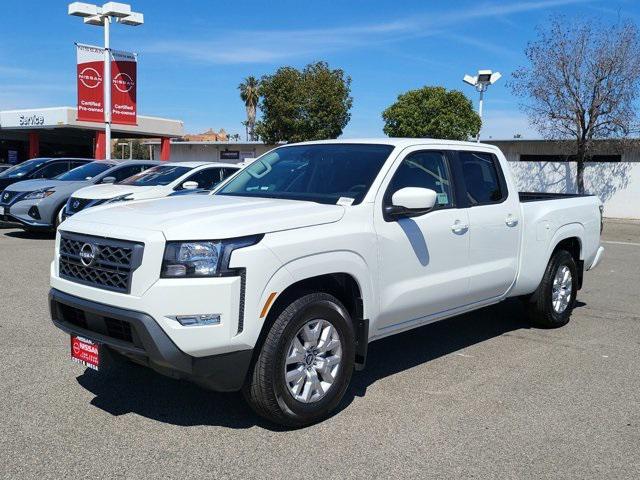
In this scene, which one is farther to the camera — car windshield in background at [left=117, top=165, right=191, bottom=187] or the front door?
car windshield in background at [left=117, top=165, right=191, bottom=187]

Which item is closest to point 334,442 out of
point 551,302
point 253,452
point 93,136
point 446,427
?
point 253,452

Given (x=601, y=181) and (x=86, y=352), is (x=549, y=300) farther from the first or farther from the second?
(x=601, y=181)

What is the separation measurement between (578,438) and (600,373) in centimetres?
153

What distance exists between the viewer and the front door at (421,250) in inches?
186

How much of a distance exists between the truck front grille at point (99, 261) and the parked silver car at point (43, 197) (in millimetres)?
9397

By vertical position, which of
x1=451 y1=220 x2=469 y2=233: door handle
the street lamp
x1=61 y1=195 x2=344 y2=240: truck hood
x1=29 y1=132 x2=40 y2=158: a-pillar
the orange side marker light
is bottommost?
the orange side marker light

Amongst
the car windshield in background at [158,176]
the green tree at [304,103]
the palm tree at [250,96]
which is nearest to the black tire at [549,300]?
the car windshield in background at [158,176]

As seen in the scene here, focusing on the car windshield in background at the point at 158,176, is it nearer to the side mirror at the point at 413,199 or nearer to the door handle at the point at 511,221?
the door handle at the point at 511,221

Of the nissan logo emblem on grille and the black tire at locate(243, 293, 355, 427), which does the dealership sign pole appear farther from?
the black tire at locate(243, 293, 355, 427)

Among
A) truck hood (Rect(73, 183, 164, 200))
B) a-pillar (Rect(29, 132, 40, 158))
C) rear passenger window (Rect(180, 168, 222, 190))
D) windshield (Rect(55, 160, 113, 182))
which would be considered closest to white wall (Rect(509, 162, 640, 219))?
rear passenger window (Rect(180, 168, 222, 190))

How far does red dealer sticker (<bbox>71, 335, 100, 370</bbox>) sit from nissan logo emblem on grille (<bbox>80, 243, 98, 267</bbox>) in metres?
0.48

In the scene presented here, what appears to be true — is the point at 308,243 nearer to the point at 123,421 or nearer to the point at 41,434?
the point at 123,421

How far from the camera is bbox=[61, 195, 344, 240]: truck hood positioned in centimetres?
384

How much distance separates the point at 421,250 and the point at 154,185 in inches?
320
